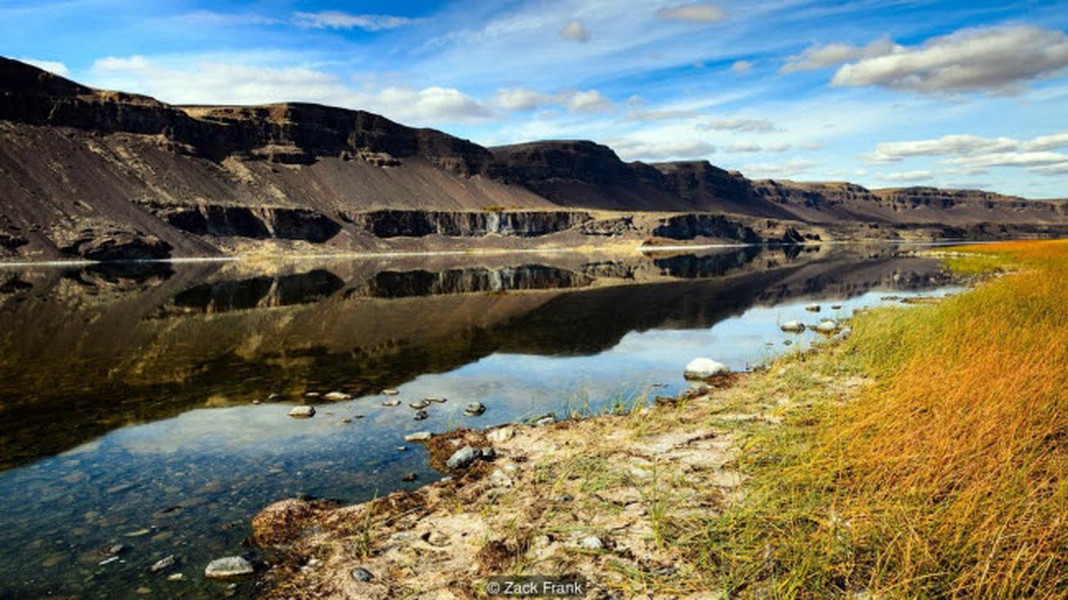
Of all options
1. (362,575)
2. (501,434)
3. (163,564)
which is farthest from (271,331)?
(362,575)

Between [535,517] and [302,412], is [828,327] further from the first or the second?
[535,517]

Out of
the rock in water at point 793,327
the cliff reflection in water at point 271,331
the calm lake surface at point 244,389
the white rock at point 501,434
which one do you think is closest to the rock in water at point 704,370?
the calm lake surface at point 244,389

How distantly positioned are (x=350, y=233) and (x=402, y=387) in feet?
433

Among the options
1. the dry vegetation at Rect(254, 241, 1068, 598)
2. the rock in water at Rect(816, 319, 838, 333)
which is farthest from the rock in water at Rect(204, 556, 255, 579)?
the rock in water at Rect(816, 319, 838, 333)

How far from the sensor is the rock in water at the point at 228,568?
726cm

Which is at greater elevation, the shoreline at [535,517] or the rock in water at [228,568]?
the shoreline at [535,517]

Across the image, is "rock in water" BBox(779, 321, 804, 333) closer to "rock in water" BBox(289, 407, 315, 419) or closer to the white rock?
the white rock

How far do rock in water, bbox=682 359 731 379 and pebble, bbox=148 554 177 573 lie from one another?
14.4 metres

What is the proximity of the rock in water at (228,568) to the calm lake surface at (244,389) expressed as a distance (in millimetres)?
184

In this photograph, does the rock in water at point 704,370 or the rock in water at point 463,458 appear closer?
the rock in water at point 463,458

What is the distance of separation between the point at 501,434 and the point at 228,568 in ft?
19.5

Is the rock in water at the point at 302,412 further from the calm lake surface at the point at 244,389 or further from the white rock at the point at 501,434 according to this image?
the white rock at the point at 501,434

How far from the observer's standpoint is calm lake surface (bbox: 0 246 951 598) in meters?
8.48

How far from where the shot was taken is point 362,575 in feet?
22.6
